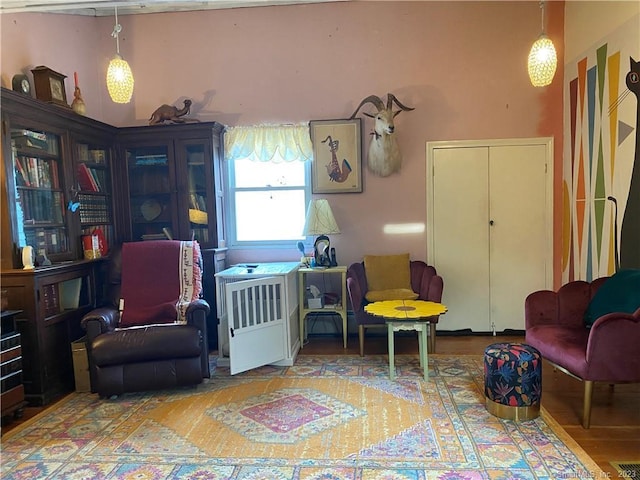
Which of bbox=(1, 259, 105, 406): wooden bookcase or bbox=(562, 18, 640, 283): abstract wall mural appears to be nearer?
bbox=(1, 259, 105, 406): wooden bookcase

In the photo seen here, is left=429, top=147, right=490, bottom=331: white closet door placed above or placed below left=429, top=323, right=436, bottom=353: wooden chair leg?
above

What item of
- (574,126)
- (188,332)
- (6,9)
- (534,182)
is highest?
(6,9)

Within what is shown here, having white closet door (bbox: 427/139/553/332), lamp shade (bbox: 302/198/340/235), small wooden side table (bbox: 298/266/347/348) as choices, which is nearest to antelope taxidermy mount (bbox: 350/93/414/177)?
white closet door (bbox: 427/139/553/332)

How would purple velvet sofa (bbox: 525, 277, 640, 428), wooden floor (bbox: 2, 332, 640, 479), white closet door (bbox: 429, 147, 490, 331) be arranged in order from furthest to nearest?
white closet door (bbox: 429, 147, 490, 331) → purple velvet sofa (bbox: 525, 277, 640, 428) → wooden floor (bbox: 2, 332, 640, 479)

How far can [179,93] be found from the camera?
461 centimetres

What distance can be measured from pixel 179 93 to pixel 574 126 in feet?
12.9

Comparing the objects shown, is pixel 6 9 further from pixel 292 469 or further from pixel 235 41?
pixel 292 469

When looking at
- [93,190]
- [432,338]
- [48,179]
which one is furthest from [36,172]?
[432,338]

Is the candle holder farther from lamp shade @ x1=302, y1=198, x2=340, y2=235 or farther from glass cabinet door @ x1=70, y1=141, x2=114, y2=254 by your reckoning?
lamp shade @ x1=302, y1=198, x2=340, y2=235

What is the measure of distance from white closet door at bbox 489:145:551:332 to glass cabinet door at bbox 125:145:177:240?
3.26 m

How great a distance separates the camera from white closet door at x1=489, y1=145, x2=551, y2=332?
4.39 meters

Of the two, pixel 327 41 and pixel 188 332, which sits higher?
pixel 327 41

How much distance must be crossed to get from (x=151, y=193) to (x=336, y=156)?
1.91 meters

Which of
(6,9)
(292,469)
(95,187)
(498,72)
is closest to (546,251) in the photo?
(498,72)
